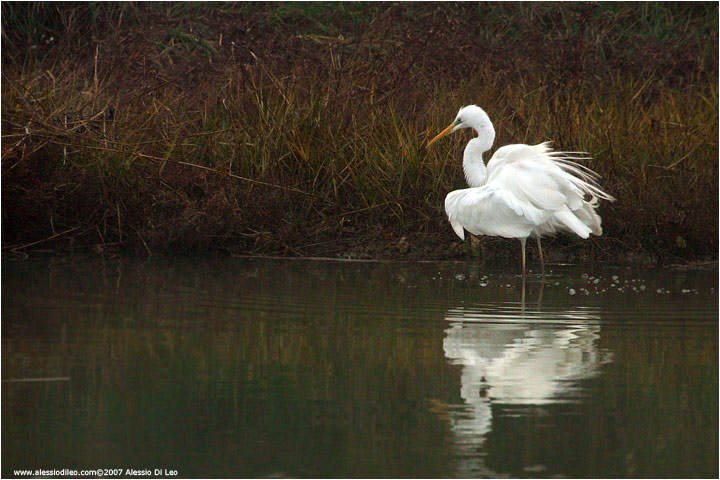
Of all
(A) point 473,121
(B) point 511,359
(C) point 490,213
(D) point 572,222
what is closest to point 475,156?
(A) point 473,121

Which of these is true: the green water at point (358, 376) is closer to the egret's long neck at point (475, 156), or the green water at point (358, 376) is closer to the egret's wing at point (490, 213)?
the egret's wing at point (490, 213)

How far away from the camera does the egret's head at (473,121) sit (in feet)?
29.8

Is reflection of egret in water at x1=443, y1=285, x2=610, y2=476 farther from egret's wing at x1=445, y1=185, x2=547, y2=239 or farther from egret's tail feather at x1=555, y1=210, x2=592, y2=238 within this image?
egret's wing at x1=445, y1=185, x2=547, y2=239

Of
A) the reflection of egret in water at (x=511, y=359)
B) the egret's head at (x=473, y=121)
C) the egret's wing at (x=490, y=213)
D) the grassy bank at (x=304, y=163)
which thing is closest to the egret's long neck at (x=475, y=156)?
the egret's head at (x=473, y=121)

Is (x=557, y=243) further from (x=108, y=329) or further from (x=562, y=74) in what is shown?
(x=108, y=329)

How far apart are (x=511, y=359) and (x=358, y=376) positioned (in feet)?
2.60

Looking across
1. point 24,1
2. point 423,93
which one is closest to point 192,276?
point 423,93

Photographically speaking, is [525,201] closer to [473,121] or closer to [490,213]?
[490,213]

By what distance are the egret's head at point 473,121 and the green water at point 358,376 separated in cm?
169

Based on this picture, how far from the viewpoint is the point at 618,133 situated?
9.63 m

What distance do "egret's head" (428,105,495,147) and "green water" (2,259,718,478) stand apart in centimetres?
169

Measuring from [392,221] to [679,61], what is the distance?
632 cm

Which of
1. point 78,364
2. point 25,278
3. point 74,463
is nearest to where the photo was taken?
point 74,463

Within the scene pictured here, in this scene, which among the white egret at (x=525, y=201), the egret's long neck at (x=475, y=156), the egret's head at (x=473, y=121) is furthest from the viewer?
the egret's head at (x=473, y=121)
